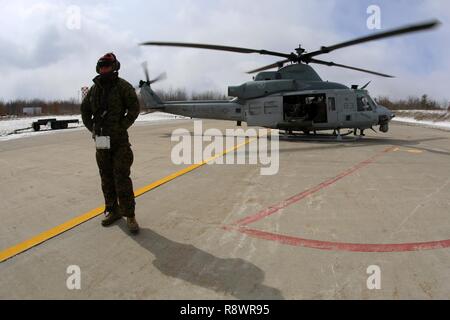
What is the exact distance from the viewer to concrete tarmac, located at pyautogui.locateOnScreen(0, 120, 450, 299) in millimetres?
2801

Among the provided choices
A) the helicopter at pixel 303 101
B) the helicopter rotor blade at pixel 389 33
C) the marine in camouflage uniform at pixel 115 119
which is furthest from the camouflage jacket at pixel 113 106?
the helicopter at pixel 303 101

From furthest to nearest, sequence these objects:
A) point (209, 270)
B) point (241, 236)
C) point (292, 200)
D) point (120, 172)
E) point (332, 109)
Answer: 1. point (332, 109)
2. point (292, 200)
3. point (120, 172)
4. point (241, 236)
5. point (209, 270)

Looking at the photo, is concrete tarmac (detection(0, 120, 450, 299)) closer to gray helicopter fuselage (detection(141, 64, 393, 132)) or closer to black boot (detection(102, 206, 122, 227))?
black boot (detection(102, 206, 122, 227))

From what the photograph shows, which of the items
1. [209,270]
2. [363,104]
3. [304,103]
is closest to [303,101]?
[304,103]

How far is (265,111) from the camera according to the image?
45.0ft

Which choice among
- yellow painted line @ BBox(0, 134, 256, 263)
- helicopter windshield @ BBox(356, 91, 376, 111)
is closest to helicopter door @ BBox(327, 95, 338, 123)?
helicopter windshield @ BBox(356, 91, 376, 111)

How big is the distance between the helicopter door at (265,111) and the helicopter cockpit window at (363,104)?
2925 millimetres

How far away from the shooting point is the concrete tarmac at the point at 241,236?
2801mm

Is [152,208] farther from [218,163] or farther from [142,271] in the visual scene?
[218,163]

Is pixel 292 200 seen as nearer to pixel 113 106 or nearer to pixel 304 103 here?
pixel 113 106

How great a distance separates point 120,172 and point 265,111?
10280 mm

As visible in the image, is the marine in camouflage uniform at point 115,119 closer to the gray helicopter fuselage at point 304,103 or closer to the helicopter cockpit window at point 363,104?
the gray helicopter fuselage at point 304,103
